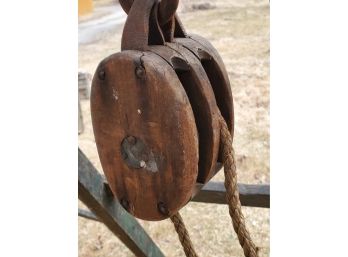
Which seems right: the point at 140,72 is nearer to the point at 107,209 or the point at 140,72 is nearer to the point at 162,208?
the point at 162,208

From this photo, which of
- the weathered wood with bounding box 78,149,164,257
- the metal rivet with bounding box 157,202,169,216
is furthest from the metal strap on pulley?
the weathered wood with bounding box 78,149,164,257

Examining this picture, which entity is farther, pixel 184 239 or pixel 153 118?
pixel 184 239

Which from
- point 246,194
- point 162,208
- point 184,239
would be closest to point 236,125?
point 246,194

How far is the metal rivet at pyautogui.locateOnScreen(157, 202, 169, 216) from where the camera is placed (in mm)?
790

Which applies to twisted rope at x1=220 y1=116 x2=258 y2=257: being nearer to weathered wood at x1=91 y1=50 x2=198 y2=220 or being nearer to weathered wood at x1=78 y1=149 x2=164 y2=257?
weathered wood at x1=91 y1=50 x2=198 y2=220

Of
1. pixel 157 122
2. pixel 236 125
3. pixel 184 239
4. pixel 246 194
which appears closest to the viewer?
pixel 157 122

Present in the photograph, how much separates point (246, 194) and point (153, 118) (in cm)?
71

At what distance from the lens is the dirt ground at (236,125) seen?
3199 millimetres

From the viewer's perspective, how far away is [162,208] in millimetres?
793

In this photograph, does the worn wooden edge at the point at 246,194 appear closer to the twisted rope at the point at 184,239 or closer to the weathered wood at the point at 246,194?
the weathered wood at the point at 246,194

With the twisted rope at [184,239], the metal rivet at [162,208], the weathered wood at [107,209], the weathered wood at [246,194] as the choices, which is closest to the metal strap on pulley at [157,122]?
the metal rivet at [162,208]

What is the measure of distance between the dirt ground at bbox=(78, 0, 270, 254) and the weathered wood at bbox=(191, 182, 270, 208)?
0.56 m
